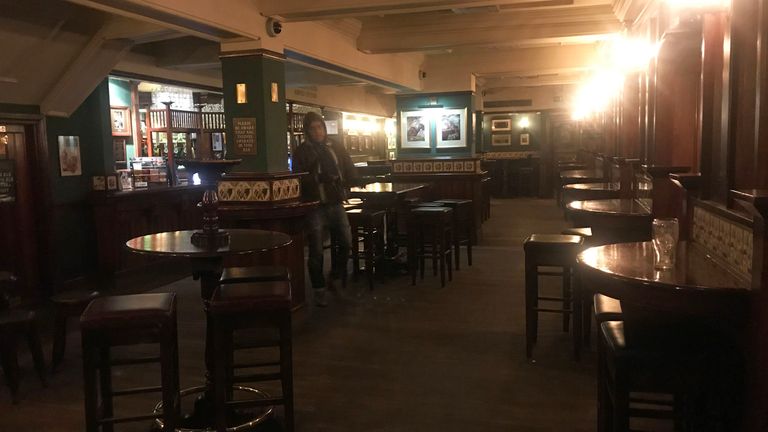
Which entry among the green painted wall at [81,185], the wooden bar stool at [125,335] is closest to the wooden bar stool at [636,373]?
the wooden bar stool at [125,335]

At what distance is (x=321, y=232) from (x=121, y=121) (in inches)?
151

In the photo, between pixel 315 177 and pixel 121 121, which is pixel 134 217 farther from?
pixel 315 177

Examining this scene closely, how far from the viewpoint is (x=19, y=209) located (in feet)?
18.7

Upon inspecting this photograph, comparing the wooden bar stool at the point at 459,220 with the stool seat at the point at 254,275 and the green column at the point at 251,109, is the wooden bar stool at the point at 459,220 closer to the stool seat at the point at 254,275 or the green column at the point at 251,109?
the green column at the point at 251,109

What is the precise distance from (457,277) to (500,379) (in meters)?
2.96

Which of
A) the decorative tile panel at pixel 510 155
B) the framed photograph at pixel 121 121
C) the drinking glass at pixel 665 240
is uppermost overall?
the framed photograph at pixel 121 121

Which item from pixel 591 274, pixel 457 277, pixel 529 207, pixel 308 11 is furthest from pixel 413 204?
pixel 529 207

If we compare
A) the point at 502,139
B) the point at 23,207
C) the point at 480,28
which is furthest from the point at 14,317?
the point at 502,139

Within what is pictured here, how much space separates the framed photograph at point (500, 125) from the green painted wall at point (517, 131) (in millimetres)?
52

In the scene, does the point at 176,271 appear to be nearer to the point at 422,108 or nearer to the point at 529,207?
the point at 422,108

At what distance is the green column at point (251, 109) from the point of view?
523 cm

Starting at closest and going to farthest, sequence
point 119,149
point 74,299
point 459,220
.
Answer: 1. point 74,299
2. point 459,220
3. point 119,149

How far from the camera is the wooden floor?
3195 millimetres

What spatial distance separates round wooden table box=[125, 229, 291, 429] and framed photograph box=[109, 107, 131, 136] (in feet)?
15.7
